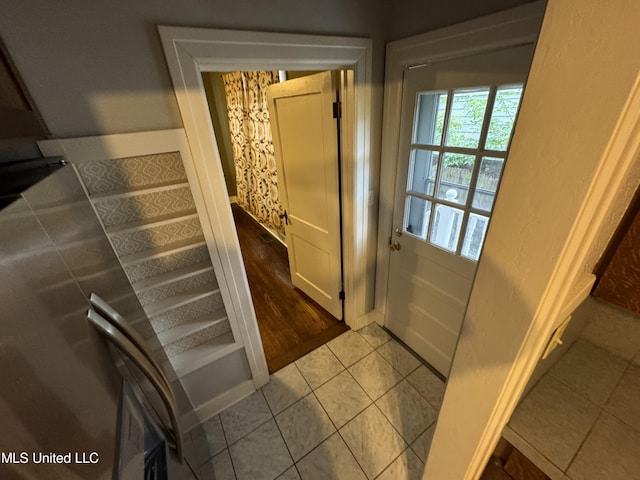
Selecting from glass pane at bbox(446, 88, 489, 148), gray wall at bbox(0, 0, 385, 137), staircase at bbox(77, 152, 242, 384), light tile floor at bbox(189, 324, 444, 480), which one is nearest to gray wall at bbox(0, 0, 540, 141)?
gray wall at bbox(0, 0, 385, 137)

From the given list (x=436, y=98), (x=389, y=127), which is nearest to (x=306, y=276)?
(x=389, y=127)

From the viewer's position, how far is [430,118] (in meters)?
1.36

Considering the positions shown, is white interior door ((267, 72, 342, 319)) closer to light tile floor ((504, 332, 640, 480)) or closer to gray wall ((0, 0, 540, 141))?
gray wall ((0, 0, 540, 141))

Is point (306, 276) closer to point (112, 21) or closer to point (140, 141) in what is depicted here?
point (140, 141)

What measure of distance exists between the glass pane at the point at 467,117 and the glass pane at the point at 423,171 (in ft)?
0.46

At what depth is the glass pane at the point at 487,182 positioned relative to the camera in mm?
1150

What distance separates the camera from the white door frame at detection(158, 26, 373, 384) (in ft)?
3.26

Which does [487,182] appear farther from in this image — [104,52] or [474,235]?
[104,52]

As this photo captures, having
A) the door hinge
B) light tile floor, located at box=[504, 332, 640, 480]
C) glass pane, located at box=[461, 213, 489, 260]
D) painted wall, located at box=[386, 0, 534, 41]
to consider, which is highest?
painted wall, located at box=[386, 0, 534, 41]

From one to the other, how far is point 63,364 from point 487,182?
4.76 ft

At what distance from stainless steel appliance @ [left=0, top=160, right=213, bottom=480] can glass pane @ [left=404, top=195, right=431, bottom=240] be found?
143cm

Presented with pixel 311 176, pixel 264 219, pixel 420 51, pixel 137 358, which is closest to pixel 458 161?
pixel 420 51

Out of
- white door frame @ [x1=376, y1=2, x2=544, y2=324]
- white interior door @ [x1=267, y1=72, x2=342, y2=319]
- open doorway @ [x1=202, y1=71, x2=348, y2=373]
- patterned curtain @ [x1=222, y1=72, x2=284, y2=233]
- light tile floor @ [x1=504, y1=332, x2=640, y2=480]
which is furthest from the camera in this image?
patterned curtain @ [x1=222, y1=72, x2=284, y2=233]

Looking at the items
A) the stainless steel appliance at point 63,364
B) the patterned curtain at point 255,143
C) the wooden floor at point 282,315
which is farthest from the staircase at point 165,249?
the patterned curtain at point 255,143
